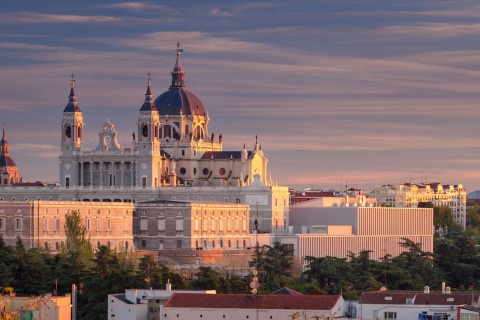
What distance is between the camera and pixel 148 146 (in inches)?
6998

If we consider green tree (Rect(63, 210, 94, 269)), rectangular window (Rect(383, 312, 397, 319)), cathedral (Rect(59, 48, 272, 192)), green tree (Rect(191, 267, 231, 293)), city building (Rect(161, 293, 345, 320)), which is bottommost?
rectangular window (Rect(383, 312, 397, 319))

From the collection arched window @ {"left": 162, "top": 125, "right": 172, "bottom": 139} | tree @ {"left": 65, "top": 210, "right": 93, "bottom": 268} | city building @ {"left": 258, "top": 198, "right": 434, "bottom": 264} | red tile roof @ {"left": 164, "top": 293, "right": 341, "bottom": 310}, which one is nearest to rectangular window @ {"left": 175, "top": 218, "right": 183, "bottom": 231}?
city building @ {"left": 258, "top": 198, "right": 434, "bottom": 264}

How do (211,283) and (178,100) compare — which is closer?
(211,283)

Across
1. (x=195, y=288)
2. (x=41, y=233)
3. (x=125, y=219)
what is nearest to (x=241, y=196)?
(x=125, y=219)

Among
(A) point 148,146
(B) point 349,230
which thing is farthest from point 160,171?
(B) point 349,230

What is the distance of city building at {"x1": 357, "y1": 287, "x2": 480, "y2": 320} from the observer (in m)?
91.2

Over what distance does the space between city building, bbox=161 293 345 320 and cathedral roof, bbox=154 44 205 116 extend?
96.5m

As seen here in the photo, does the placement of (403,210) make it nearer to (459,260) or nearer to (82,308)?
(459,260)

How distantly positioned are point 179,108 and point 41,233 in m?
44.8

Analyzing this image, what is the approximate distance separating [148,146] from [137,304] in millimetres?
81806

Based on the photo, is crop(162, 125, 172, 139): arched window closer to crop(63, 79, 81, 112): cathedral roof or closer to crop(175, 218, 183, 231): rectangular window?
crop(63, 79, 81, 112): cathedral roof

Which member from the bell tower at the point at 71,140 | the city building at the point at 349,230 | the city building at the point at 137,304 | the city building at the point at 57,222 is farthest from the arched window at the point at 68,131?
the city building at the point at 137,304

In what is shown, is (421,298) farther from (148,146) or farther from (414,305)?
(148,146)

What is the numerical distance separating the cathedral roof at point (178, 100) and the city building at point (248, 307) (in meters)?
96.5
